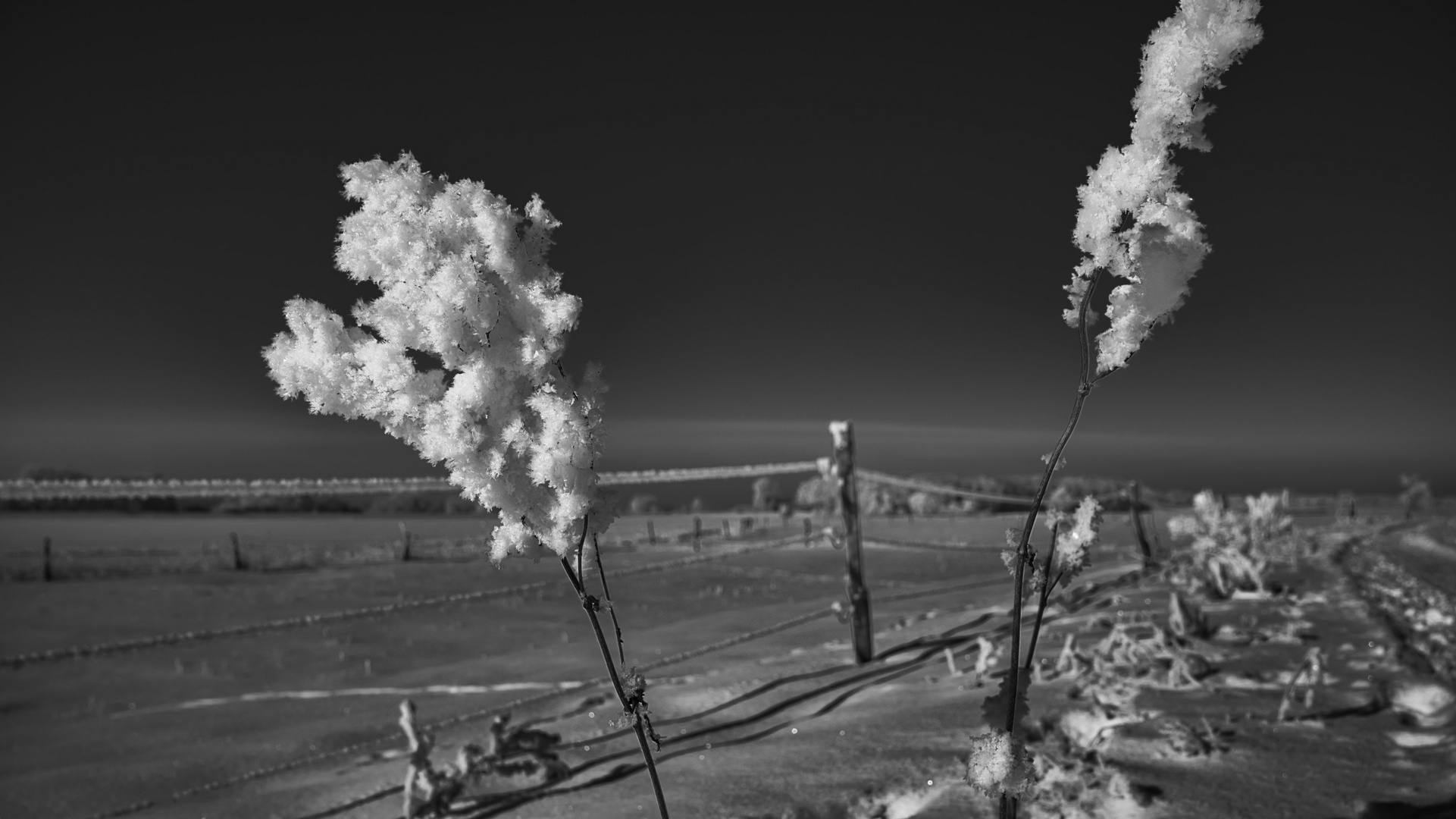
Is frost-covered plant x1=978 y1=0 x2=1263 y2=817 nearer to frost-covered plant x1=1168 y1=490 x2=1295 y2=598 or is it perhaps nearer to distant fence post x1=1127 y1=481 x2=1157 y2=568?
frost-covered plant x1=1168 y1=490 x2=1295 y2=598

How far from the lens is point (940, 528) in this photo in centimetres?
1552

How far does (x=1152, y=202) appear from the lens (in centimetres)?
87

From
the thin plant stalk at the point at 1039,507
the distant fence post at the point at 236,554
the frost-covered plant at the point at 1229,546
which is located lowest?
the distant fence post at the point at 236,554

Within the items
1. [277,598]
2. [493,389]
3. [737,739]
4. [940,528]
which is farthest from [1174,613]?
[940,528]

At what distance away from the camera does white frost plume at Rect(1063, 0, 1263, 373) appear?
2.68ft

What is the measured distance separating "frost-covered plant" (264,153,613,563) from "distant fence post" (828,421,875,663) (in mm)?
2942

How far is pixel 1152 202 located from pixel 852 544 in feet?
10.5

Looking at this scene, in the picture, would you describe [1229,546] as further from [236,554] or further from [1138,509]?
[236,554]

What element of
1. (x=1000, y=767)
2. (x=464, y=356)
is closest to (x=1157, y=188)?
(x=1000, y=767)

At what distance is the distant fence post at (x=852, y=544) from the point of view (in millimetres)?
3740

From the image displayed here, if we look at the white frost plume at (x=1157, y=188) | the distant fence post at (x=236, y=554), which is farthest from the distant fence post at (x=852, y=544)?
the distant fence post at (x=236, y=554)

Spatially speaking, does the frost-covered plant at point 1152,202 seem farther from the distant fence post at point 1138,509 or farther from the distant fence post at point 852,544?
the distant fence post at point 1138,509

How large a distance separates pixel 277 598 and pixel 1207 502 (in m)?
7.84

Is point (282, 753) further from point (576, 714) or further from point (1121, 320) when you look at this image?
point (1121, 320)
